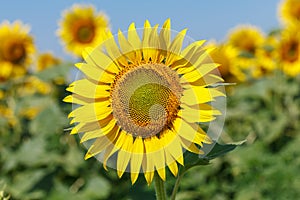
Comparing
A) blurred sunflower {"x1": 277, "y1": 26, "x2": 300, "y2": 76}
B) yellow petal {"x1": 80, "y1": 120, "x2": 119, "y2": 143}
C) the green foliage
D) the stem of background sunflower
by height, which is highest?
yellow petal {"x1": 80, "y1": 120, "x2": 119, "y2": 143}

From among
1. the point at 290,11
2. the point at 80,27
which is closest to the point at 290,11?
the point at 290,11

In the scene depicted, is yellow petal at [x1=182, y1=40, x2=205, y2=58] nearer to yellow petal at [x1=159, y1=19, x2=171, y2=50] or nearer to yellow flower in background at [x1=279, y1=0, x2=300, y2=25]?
yellow petal at [x1=159, y1=19, x2=171, y2=50]

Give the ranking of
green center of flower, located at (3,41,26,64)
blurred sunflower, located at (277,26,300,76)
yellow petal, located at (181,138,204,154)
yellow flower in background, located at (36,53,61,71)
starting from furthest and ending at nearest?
yellow flower in background, located at (36,53,61,71) → green center of flower, located at (3,41,26,64) → blurred sunflower, located at (277,26,300,76) → yellow petal, located at (181,138,204,154)

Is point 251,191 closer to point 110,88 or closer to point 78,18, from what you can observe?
point 110,88

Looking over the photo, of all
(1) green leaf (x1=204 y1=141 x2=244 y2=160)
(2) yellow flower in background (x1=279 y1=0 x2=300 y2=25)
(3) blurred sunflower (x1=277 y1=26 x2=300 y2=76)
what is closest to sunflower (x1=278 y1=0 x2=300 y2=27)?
(2) yellow flower in background (x1=279 y1=0 x2=300 y2=25)

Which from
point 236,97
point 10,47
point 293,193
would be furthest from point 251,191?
point 10,47

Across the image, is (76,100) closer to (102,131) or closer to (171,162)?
(102,131)

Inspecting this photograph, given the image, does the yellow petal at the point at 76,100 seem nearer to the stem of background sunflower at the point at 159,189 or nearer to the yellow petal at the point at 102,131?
the yellow petal at the point at 102,131
